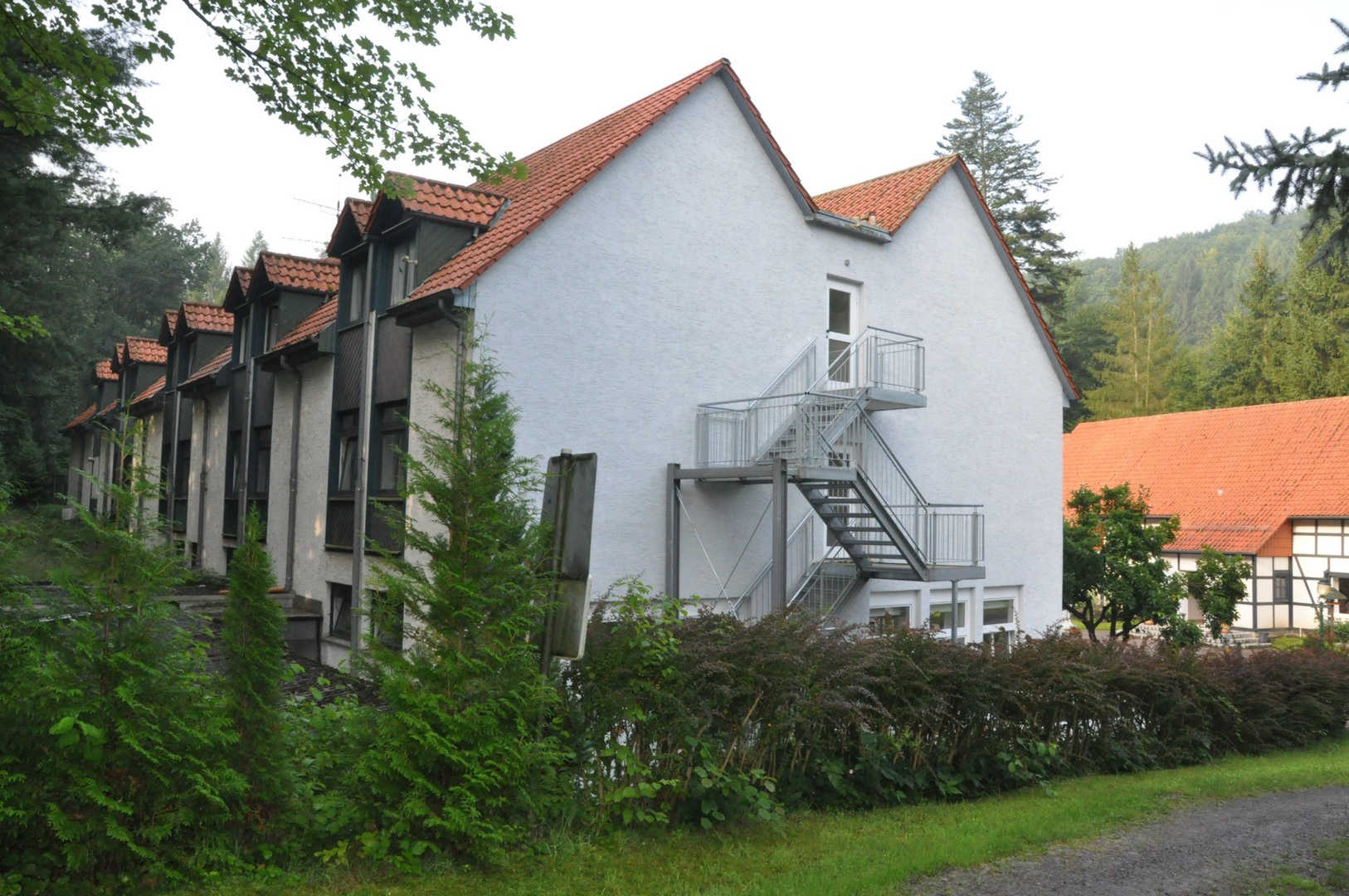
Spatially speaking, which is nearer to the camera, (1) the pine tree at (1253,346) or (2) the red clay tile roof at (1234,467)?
(2) the red clay tile roof at (1234,467)

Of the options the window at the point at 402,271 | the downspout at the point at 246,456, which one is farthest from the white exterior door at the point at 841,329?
the downspout at the point at 246,456

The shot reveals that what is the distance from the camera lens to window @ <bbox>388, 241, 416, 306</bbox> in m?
15.3

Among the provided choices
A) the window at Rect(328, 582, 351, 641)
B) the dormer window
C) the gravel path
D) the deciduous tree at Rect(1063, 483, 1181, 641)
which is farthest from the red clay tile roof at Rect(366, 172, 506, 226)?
the deciduous tree at Rect(1063, 483, 1181, 641)

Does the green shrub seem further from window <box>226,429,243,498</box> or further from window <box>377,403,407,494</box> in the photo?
window <box>226,429,243,498</box>

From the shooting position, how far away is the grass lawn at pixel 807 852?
5.77 meters

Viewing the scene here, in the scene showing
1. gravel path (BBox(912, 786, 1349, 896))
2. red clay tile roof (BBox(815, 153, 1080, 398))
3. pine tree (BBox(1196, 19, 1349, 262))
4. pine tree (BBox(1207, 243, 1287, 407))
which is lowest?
gravel path (BBox(912, 786, 1349, 896))

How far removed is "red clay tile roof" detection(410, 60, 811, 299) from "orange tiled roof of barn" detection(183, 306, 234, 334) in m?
11.6

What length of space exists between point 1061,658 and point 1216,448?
109 feet

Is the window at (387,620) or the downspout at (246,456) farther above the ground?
the downspout at (246,456)

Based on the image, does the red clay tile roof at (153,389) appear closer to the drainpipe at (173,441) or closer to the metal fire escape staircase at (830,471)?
the drainpipe at (173,441)

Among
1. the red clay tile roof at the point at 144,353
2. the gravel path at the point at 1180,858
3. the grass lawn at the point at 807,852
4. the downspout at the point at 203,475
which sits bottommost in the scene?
the gravel path at the point at 1180,858

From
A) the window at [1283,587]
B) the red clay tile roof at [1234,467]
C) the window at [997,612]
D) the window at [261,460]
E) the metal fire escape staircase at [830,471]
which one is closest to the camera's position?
the metal fire escape staircase at [830,471]

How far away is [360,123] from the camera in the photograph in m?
10.0

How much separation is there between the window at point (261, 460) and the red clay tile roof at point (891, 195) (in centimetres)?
1179
